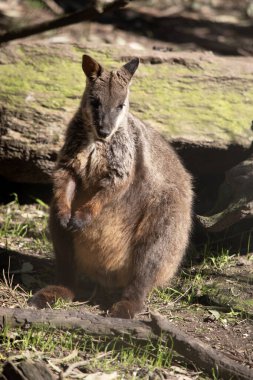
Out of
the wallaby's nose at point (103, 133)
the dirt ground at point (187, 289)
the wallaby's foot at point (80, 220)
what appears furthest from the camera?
the wallaby's foot at point (80, 220)

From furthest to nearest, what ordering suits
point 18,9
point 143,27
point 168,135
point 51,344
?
point 143,27
point 18,9
point 168,135
point 51,344

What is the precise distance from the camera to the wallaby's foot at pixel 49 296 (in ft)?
16.3

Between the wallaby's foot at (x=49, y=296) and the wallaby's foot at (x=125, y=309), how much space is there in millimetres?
391

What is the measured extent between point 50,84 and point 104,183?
6.55ft

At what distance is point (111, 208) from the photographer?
17.2ft

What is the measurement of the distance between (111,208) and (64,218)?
0.37 meters

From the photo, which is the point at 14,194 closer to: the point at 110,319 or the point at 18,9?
the point at 110,319

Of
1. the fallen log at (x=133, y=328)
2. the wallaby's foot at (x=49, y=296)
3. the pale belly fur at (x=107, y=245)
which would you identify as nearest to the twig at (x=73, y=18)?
the pale belly fur at (x=107, y=245)

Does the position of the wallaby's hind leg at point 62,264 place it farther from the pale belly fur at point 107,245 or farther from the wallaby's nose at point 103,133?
the wallaby's nose at point 103,133

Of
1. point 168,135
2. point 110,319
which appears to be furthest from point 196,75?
point 110,319

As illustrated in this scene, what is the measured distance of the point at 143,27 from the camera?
980 cm

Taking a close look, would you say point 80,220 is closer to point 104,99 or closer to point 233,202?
point 104,99

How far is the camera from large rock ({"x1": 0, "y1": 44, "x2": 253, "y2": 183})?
6.34 metres

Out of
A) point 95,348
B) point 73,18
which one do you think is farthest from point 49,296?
point 73,18
